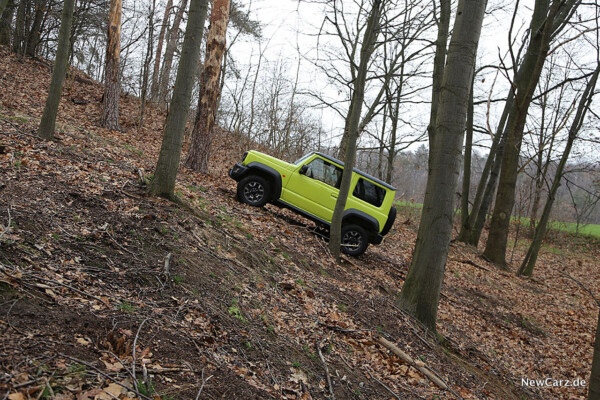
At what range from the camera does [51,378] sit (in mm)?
2383

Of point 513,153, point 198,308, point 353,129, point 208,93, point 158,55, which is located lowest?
point 198,308

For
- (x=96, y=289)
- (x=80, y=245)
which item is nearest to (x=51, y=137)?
(x=80, y=245)

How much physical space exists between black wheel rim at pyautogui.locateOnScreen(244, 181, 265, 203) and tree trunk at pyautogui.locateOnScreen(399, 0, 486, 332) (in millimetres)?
4732

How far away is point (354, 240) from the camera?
10.2 meters

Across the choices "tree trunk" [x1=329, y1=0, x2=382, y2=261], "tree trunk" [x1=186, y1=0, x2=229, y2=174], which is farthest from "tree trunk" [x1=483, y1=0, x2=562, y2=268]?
"tree trunk" [x1=186, y1=0, x2=229, y2=174]

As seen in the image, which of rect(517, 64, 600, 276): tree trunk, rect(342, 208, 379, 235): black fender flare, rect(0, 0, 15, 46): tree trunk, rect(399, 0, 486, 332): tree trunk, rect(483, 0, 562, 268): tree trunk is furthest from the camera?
rect(0, 0, 15, 46): tree trunk

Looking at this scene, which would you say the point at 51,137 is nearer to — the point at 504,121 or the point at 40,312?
the point at 40,312

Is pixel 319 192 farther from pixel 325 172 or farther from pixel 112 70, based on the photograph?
pixel 112 70

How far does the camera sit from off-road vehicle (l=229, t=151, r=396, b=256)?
32.5 feet

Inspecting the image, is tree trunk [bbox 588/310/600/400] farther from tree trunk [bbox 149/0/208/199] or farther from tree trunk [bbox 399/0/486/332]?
tree trunk [bbox 149/0/208/199]

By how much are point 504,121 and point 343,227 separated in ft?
37.2

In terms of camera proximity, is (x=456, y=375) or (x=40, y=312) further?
(x=456, y=375)

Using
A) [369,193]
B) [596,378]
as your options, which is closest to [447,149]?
[596,378]

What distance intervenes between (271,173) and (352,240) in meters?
2.64
